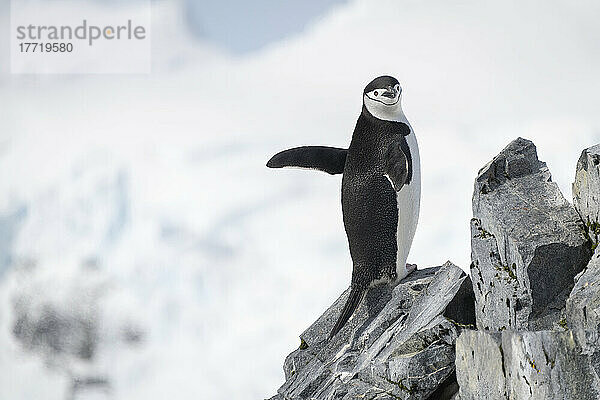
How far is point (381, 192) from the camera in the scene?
15.5ft

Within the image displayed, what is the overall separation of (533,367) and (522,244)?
830mm

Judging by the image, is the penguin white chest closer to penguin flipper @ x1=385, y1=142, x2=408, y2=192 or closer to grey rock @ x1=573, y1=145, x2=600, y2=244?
penguin flipper @ x1=385, y1=142, x2=408, y2=192

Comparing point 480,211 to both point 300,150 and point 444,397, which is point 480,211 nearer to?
point 444,397

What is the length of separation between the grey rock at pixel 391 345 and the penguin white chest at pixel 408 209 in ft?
Answer: 0.51

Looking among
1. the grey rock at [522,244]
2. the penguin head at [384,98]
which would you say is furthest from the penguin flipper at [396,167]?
the grey rock at [522,244]

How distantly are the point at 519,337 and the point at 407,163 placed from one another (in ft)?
6.65

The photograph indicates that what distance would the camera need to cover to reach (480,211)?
158 inches

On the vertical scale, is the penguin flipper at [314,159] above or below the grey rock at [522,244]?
above

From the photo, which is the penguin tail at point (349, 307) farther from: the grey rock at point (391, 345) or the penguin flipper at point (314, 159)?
the penguin flipper at point (314, 159)

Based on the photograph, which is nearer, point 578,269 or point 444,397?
point 578,269

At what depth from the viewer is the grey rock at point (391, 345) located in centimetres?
373

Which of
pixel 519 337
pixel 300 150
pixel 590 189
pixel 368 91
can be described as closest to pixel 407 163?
pixel 368 91

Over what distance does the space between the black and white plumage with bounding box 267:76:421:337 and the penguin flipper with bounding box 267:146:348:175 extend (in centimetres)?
25

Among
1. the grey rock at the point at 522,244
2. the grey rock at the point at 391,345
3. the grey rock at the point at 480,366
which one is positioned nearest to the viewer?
the grey rock at the point at 480,366
